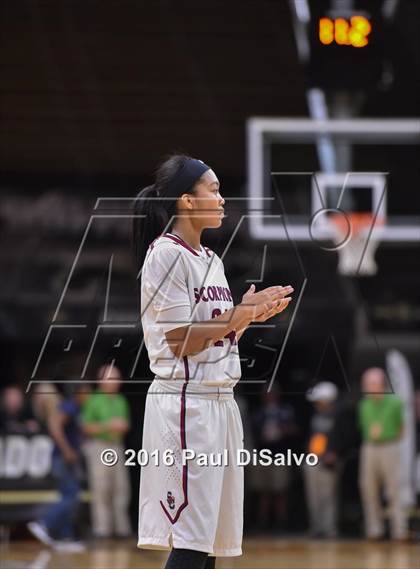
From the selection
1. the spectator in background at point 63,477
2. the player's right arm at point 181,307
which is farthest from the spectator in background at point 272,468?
the player's right arm at point 181,307

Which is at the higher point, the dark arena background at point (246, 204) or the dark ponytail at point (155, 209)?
the dark arena background at point (246, 204)

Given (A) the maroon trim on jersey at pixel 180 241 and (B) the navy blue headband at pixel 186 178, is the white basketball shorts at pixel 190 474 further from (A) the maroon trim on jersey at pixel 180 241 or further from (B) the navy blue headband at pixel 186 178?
(B) the navy blue headband at pixel 186 178

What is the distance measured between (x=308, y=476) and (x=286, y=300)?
1043cm

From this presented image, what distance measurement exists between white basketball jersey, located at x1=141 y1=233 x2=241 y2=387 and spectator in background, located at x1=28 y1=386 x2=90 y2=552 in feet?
26.0

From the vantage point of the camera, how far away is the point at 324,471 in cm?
1427

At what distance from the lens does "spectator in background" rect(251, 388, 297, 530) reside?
15180 mm

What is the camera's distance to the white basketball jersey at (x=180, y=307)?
14.4 feet

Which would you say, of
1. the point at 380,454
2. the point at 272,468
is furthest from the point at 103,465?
the point at 380,454

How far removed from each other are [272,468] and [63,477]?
3620 millimetres

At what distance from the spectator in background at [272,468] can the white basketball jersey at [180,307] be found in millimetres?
10700

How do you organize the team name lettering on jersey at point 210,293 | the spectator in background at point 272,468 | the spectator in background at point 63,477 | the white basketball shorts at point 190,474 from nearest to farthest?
the white basketball shorts at point 190,474, the team name lettering on jersey at point 210,293, the spectator in background at point 63,477, the spectator in background at point 272,468

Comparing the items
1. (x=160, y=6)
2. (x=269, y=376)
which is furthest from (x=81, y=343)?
(x=269, y=376)

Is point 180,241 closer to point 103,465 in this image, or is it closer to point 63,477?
point 63,477

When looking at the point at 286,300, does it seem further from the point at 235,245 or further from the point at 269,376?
the point at 235,245
